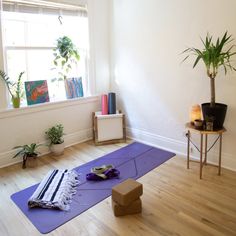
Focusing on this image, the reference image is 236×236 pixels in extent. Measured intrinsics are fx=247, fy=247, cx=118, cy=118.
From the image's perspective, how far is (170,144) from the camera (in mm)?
3312

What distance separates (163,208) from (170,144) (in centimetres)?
130

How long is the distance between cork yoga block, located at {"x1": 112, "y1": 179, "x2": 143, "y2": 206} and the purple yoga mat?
31cm

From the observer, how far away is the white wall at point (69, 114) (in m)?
2.97

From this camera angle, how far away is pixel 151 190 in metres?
2.41

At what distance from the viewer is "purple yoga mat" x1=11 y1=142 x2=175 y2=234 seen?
6.63 feet

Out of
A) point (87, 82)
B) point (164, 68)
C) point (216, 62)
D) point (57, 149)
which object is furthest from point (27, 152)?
Answer: point (216, 62)

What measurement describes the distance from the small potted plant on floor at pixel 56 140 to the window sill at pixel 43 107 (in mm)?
297

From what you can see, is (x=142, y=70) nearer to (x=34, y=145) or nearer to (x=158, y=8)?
(x=158, y=8)

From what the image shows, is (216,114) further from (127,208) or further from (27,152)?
(27,152)

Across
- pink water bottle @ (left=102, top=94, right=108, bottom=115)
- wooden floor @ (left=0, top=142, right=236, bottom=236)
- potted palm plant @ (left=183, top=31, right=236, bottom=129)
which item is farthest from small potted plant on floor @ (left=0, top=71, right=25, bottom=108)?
potted palm plant @ (left=183, top=31, right=236, bottom=129)

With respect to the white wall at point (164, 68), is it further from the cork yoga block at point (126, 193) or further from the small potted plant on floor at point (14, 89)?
the small potted plant on floor at point (14, 89)

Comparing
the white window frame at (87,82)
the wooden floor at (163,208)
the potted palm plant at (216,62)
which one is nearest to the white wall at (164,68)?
the potted palm plant at (216,62)

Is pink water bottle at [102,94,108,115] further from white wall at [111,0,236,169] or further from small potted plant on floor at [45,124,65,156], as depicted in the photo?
small potted plant on floor at [45,124,65,156]

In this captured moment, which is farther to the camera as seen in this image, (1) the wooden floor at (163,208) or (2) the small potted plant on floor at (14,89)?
(2) the small potted plant on floor at (14,89)
